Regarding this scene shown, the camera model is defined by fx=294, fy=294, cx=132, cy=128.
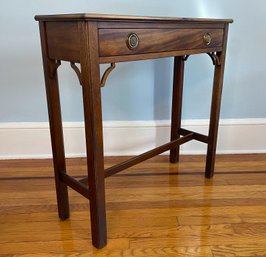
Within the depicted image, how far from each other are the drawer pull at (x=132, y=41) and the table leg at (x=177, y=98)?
0.69m

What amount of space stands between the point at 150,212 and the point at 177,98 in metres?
0.69

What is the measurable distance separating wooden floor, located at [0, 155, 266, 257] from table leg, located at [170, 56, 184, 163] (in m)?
0.21

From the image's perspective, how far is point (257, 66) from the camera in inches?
72.8

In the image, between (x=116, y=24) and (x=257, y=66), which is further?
(x=257, y=66)

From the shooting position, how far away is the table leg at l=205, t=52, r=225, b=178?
1.52 meters

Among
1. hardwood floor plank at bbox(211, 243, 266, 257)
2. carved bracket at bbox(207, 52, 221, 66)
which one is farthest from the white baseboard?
hardwood floor plank at bbox(211, 243, 266, 257)

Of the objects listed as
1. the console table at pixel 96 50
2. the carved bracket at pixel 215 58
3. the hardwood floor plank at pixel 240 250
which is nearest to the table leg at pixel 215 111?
the carved bracket at pixel 215 58

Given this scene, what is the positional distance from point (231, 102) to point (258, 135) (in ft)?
0.98

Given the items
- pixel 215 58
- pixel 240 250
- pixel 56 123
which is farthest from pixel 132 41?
pixel 240 250

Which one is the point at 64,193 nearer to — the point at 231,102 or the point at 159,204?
the point at 159,204

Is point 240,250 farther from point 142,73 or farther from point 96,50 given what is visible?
point 142,73

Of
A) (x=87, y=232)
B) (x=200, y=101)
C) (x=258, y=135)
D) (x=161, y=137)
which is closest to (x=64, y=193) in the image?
(x=87, y=232)

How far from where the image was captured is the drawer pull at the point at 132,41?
99cm

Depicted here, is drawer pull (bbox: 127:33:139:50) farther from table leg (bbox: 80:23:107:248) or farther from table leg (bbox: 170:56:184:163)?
table leg (bbox: 170:56:184:163)
